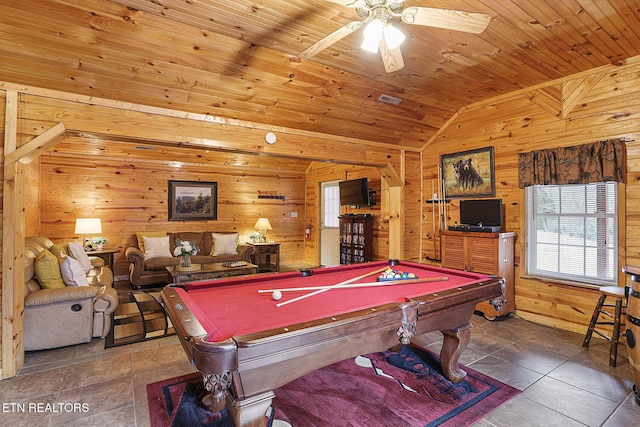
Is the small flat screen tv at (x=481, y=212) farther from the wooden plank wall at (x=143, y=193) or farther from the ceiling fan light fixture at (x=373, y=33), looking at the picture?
the wooden plank wall at (x=143, y=193)

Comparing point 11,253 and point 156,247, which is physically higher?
point 11,253

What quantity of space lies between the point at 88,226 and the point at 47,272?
2.50 meters

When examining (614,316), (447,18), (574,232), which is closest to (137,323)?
(447,18)

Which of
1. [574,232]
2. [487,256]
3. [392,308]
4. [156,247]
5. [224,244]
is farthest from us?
[224,244]

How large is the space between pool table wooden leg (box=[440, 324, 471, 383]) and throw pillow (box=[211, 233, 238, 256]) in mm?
4868

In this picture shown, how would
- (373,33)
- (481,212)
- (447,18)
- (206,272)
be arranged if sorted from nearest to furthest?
(447,18) → (373,33) → (481,212) → (206,272)

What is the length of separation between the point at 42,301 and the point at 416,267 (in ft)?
11.6

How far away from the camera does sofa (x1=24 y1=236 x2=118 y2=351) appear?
3.00 meters

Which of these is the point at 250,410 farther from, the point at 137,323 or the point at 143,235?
the point at 143,235

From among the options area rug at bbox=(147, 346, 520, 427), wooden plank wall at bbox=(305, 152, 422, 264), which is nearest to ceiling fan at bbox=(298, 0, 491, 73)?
area rug at bbox=(147, 346, 520, 427)

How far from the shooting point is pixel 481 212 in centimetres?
423

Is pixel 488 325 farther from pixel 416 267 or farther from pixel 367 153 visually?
pixel 367 153

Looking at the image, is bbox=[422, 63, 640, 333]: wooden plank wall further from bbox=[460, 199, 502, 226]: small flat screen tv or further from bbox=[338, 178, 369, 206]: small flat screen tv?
bbox=[338, 178, 369, 206]: small flat screen tv

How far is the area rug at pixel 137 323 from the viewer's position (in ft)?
11.1
